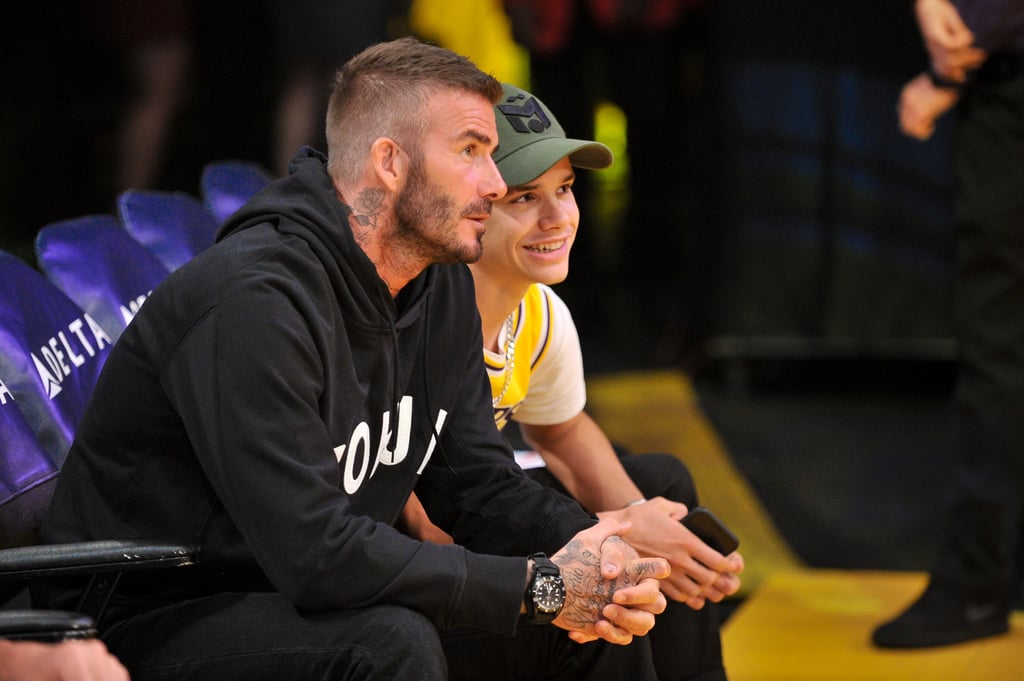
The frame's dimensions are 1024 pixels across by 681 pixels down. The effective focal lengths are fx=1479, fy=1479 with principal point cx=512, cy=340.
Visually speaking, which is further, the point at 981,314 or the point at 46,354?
the point at 981,314

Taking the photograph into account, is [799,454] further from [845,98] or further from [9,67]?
[9,67]

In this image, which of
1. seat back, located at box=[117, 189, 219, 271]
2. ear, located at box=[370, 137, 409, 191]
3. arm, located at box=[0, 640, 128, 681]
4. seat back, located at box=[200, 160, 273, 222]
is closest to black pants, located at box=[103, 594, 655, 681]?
arm, located at box=[0, 640, 128, 681]

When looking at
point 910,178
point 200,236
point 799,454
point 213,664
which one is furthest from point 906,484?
point 213,664

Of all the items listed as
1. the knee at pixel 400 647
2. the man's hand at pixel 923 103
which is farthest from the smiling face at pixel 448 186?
the man's hand at pixel 923 103

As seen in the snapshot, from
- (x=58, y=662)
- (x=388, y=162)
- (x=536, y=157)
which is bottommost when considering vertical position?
(x=58, y=662)

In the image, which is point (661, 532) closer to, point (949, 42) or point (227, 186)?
point (227, 186)

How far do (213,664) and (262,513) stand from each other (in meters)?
0.22

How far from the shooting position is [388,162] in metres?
2.11

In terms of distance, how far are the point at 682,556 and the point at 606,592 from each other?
0.39m

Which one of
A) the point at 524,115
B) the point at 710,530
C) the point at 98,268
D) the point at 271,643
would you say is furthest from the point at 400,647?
the point at 98,268

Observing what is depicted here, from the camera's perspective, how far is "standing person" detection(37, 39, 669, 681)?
6.10 feet

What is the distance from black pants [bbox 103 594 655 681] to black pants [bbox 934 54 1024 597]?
1.90 metres

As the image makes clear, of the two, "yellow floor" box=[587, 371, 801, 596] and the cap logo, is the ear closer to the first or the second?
the cap logo

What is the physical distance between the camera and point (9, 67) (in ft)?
17.3
